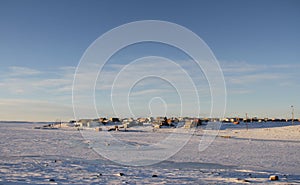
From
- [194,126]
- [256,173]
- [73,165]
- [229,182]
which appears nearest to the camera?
[229,182]

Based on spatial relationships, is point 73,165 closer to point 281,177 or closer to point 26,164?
point 26,164

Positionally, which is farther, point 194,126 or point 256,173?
point 194,126

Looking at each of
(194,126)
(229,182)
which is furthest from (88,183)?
(194,126)

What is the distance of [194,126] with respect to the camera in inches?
2317

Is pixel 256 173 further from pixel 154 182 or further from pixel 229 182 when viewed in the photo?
pixel 154 182

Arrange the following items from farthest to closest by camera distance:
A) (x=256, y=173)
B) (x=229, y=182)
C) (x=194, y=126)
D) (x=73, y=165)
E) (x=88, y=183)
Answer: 1. (x=194, y=126)
2. (x=73, y=165)
3. (x=256, y=173)
4. (x=229, y=182)
5. (x=88, y=183)

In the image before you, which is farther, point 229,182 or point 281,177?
point 281,177

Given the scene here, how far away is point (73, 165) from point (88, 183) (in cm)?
330

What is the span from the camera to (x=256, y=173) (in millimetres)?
10391

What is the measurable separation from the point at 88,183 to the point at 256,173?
572cm

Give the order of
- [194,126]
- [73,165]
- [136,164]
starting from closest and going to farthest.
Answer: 1. [73,165]
2. [136,164]
3. [194,126]

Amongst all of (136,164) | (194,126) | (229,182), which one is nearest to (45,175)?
(136,164)

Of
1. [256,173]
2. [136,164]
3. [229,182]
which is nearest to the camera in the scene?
[229,182]

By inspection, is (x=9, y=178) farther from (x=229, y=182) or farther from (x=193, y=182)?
(x=229, y=182)
